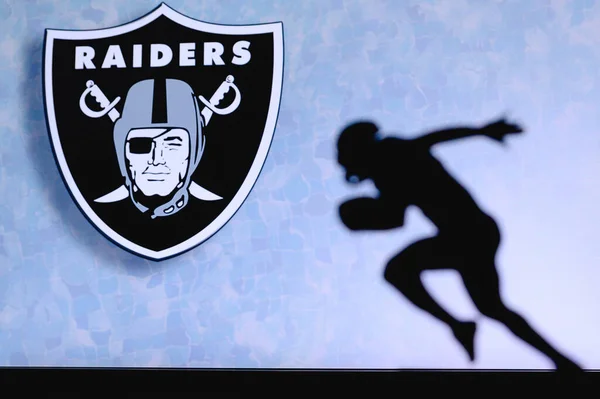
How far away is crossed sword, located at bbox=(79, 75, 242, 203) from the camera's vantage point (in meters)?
1.22

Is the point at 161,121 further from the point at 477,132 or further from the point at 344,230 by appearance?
the point at 477,132

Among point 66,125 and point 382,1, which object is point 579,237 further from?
point 66,125

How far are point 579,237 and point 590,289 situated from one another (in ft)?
0.37

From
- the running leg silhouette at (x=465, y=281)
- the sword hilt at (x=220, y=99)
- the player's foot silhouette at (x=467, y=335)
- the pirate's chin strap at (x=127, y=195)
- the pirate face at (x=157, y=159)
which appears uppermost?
the sword hilt at (x=220, y=99)

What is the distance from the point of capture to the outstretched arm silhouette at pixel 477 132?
1206mm

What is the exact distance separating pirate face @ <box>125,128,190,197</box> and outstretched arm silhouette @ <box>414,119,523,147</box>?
0.55 metres

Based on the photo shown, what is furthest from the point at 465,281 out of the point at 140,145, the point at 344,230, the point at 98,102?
the point at 98,102

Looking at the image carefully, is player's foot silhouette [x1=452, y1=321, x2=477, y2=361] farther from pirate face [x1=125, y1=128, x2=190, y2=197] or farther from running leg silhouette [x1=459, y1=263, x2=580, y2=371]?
pirate face [x1=125, y1=128, x2=190, y2=197]

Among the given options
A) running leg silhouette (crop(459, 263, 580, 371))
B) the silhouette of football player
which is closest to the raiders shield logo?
the silhouette of football player

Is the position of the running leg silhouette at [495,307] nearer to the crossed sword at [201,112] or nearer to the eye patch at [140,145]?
→ the crossed sword at [201,112]

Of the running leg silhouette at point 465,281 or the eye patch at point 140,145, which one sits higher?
the eye patch at point 140,145

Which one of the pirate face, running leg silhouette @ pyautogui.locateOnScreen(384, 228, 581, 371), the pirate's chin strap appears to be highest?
the pirate face

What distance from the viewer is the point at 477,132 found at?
121 cm

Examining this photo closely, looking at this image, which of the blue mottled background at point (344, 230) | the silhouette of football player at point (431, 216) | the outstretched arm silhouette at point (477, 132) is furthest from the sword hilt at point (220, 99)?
the outstretched arm silhouette at point (477, 132)
